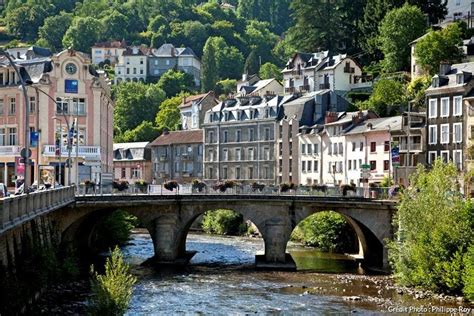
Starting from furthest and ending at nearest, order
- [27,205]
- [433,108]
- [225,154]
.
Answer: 1. [225,154]
2. [433,108]
3. [27,205]

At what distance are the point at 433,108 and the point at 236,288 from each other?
115ft

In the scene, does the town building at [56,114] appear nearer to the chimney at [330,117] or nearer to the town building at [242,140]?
the chimney at [330,117]

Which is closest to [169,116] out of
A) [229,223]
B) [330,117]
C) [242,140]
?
[242,140]

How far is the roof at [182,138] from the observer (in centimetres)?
14762

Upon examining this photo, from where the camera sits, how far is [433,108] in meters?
96.7

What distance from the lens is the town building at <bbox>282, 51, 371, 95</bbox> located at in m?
Answer: 143

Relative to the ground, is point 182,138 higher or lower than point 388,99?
lower

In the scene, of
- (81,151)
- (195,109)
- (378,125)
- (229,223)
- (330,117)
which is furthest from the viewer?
(195,109)

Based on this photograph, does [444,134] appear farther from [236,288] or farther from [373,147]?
[236,288]

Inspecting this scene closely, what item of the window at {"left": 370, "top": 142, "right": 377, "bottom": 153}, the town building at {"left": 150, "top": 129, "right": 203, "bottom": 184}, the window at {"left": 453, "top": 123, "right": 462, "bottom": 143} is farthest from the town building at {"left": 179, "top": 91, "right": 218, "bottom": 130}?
the window at {"left": 453, "top": 123, "right": 462, "bottom": 143}

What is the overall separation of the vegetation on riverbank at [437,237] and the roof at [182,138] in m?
76.7

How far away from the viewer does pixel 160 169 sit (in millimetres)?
155625

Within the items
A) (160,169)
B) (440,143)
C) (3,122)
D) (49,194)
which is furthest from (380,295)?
(160,169)

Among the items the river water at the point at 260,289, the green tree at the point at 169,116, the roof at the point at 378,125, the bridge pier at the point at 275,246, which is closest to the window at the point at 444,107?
the roof at the point at 378,125
